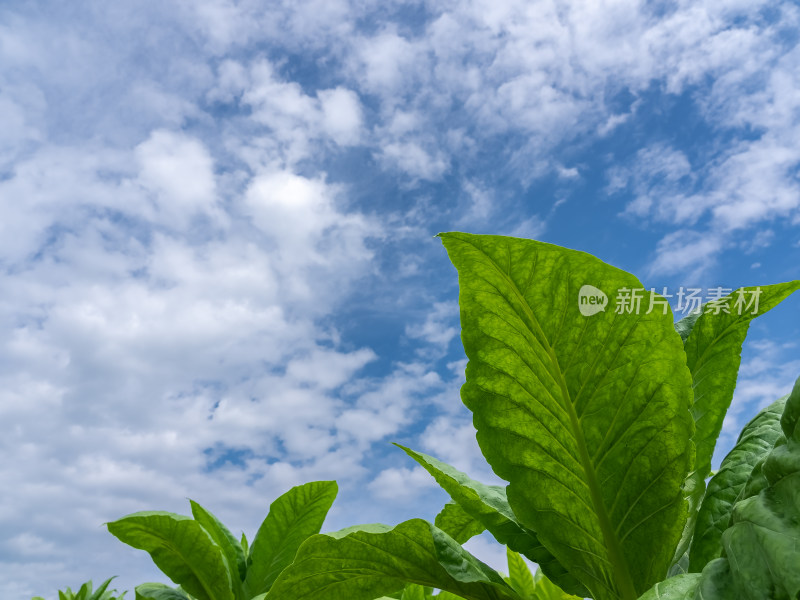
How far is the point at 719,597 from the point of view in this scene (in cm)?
90

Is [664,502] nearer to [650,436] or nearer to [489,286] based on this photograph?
[650,436]

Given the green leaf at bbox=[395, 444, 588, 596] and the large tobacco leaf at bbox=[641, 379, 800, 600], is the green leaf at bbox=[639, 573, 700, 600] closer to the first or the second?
the large tobacco leaf at bbox=[641, 379, 800, 600]

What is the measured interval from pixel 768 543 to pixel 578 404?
480mm

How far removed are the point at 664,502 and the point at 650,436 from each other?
131 millimetres

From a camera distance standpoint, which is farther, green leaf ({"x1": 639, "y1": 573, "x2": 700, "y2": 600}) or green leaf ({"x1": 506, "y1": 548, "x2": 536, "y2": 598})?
green leaf ({"x1": 506, "y1": 548, "x2": 536, "y2": 598})

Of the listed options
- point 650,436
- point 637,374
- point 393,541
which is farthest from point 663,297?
point 393,541

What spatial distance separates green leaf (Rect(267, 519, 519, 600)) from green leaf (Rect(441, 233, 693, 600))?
148 millimetres

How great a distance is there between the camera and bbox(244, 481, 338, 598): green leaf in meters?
2.48

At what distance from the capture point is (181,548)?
2352mm

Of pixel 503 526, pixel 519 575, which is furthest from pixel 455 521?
pixel 519 575

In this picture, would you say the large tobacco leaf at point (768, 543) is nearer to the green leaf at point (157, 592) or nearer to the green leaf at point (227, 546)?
the green leaf at point (227, 546)

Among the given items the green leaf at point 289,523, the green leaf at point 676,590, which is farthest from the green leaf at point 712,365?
the green leaf at point 289,523

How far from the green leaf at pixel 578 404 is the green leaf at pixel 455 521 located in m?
0.53

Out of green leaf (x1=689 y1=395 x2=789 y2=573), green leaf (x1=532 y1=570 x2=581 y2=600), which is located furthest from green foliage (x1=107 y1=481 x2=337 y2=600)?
green leaf (x1=689 y1=395 x2=789 y2=573)
